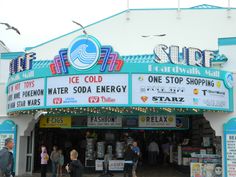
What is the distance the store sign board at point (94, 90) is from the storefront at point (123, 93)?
0.04 m

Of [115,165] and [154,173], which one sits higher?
[115,165]

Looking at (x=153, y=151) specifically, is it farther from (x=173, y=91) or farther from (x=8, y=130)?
(x=173, y=91)

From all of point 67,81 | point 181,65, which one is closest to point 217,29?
point 181,65

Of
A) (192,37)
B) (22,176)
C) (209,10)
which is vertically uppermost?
(209,10)

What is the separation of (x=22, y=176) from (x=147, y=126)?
6.67m

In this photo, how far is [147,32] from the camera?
1049 inches

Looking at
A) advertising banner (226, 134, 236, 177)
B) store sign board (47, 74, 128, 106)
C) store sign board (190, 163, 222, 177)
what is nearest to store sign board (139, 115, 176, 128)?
store sign board (190, 163, 222, 177)

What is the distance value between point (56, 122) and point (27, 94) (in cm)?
493

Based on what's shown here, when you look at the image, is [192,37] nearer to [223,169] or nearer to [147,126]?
[147,126]

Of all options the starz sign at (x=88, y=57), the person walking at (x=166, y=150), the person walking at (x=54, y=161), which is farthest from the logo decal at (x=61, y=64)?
the person walking at (x=166, y=150)

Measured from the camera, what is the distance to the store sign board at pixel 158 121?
73.5 feet

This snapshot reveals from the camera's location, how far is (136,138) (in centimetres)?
2925

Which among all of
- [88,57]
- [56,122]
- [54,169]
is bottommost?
[54,169]

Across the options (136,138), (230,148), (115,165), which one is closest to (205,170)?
(230,148)
